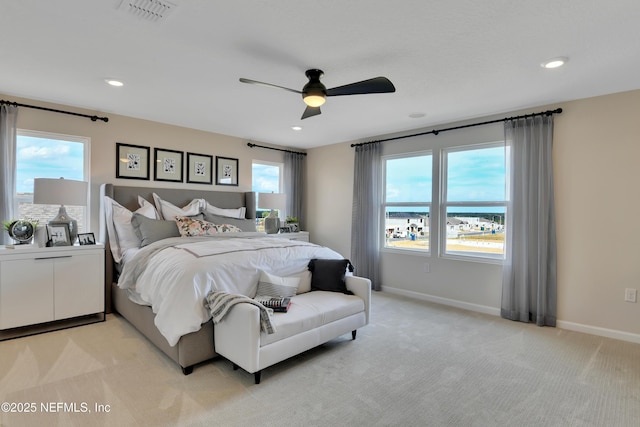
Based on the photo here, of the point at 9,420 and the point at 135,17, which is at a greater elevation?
the point at 135,17

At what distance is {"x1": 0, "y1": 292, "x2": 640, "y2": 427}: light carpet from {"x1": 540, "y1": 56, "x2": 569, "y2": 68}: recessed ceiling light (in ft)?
8.13

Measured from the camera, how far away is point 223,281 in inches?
105

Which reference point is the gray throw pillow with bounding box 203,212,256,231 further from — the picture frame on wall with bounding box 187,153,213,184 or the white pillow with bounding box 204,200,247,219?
the picture frame on wall with bounding box 187,153,213,184

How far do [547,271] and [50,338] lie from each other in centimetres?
517

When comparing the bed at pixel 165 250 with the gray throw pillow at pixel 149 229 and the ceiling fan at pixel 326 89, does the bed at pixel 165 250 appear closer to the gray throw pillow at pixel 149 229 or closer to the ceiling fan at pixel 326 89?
the gray throw pillow at pixel 149 229

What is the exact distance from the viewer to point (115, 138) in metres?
4.16

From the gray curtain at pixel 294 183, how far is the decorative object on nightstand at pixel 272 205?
687 mm

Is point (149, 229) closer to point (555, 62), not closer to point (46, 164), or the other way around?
point (46, 164)

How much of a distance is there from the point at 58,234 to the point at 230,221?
75.7 inches

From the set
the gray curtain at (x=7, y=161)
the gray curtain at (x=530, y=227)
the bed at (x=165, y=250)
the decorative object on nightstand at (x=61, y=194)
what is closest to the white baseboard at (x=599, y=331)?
the gray curtain at (x=530, y=227)

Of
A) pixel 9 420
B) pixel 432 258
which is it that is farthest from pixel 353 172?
pixel 9 420

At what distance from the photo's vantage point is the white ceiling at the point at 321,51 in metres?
1.96

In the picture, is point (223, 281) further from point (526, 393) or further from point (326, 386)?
point (526, 393)

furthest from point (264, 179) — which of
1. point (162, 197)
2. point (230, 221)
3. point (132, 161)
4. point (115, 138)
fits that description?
point (115, 138)
